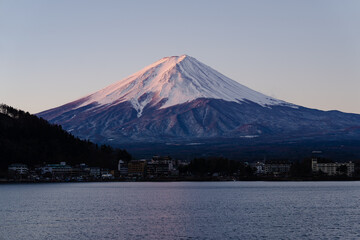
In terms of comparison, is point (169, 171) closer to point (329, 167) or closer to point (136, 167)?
point (136, 167)

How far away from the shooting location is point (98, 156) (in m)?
148

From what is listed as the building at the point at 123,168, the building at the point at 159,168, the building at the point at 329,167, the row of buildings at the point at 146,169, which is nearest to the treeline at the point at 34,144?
the building at the point at 123,168

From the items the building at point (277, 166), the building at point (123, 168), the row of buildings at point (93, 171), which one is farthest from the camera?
the building at point (277, 166)

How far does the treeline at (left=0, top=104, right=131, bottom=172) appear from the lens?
411 ft

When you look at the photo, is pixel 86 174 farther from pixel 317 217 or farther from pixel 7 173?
pixel 317 217

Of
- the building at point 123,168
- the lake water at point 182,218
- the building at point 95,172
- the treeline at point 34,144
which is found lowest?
the lake water at point 182,218

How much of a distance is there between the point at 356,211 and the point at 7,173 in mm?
78121

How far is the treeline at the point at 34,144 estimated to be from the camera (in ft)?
411

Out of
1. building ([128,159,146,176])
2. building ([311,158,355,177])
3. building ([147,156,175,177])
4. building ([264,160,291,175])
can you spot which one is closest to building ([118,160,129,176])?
building ([128,159,146,176])

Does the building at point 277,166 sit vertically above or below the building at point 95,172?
above

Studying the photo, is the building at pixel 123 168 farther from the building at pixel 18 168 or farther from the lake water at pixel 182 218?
the lake water at pixel 182 218

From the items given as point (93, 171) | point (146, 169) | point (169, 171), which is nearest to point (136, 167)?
point (146, 169)

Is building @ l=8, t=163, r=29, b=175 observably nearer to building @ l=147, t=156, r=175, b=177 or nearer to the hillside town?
the hillside town

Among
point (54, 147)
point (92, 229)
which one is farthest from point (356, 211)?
point (54, 147)
